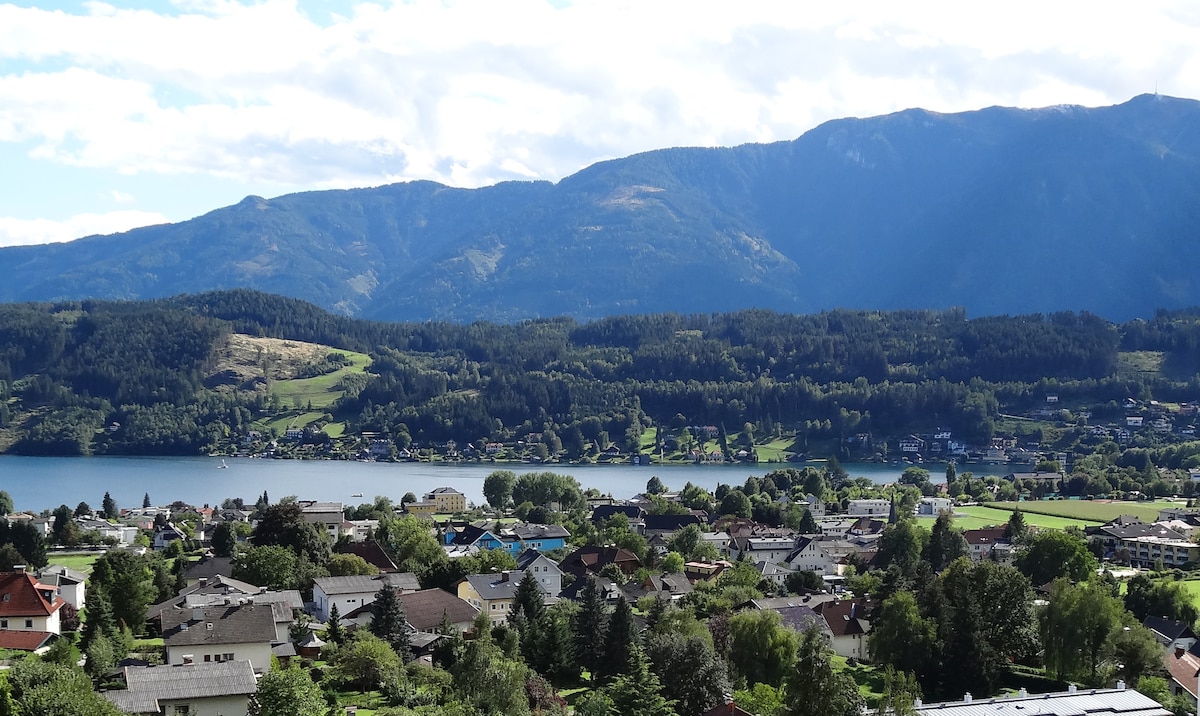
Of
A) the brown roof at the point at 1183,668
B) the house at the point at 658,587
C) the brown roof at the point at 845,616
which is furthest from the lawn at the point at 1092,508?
the brown roof at the point at 1183,668

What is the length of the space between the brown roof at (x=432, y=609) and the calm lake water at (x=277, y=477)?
4683 centimetres

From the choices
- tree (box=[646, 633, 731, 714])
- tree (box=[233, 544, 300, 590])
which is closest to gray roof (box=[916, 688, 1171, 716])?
tree (box=[646, 633, 731, 714])

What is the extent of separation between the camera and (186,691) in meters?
25.1

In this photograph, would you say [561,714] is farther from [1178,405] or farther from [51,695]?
[1178,405]

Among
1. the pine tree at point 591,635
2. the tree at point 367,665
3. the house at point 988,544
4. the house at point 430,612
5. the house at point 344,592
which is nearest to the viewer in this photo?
the tree at point 367,665

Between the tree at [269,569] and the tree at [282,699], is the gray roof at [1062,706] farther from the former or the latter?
the tree at [269,569]

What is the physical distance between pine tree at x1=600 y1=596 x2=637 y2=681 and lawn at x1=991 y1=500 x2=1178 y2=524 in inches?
1666

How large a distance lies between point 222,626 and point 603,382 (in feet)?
458

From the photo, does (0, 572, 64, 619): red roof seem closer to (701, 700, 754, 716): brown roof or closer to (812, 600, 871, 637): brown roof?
(701, 700, 754, 716): brown roof

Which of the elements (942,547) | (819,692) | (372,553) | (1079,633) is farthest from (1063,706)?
(372,553)

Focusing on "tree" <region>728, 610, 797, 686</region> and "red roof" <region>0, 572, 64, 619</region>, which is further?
"tree" <region>728, 610, 797, 686</region>

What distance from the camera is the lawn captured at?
71.1 m

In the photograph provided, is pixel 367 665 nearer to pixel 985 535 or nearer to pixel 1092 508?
pixel 985 535

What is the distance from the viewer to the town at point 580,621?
88.5ft
